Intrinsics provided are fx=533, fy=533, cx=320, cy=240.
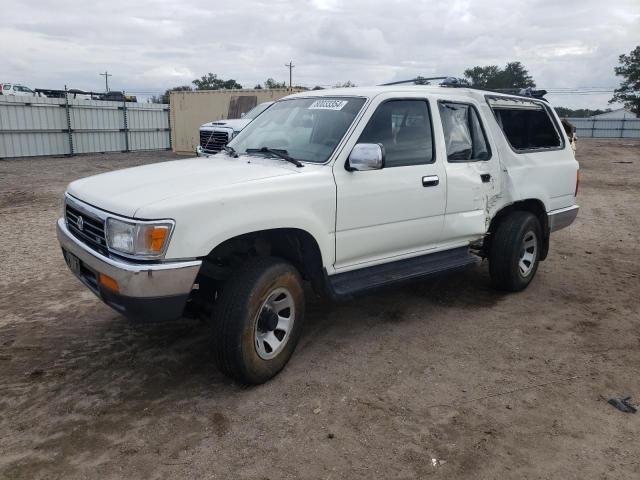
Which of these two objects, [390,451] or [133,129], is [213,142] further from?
[390,451]

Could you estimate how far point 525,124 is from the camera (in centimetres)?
545

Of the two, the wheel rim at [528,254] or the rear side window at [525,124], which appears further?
the wheel rim at [528,254]

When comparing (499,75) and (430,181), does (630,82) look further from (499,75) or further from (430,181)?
(430,181)

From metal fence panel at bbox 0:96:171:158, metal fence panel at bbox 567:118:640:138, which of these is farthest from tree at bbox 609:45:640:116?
metal fence panel at bbox 0:96:171:158

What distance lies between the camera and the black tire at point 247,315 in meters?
3.33

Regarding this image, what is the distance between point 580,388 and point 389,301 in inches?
79.9

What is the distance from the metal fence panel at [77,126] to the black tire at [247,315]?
18198mm

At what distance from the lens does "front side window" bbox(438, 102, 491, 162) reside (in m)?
4.64

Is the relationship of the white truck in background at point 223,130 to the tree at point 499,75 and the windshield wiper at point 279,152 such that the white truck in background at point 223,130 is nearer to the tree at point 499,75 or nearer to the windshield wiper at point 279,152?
the windshield wiper at point 279,152

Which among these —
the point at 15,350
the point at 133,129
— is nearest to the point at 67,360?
the point at 15,350

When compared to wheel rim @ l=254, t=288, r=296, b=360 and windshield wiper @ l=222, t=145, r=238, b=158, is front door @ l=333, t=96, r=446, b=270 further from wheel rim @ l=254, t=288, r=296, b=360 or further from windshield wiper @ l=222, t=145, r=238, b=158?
windshield wiper @ l=222, t=145, r=238, b=158

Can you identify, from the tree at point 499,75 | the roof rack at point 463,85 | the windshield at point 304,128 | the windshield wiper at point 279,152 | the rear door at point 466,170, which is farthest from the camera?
the tree at point 499,75

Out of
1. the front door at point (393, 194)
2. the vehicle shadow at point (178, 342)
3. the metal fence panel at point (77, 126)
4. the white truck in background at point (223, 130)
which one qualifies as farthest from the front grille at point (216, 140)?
the front door at point (393, 194)

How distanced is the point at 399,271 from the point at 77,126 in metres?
19.6
